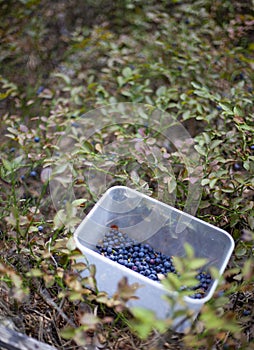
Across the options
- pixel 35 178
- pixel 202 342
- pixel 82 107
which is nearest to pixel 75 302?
pixel 202 342

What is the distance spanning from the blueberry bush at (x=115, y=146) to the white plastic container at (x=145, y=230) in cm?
4

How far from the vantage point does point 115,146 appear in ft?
5.74

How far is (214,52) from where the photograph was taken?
2.20 meters

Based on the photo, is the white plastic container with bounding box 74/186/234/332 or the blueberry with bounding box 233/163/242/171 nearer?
the white plastic container with bounding box 74/186/234/332

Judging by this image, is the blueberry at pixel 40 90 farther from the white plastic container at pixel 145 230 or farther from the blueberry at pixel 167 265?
the blueberry at pixel 167 265

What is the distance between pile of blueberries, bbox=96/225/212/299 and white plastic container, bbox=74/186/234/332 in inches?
0.9

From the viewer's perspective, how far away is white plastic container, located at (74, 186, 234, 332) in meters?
1.37

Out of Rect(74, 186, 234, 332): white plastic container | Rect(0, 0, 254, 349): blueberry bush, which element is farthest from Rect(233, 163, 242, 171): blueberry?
Rect(74, 186, 234, 332): white plastic container

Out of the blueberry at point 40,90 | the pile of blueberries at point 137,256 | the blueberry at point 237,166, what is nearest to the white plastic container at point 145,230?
the pile of blueberries at point 137,256

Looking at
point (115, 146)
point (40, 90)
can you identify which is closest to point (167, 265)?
point (115, 146)

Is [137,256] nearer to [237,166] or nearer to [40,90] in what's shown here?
[237,166]

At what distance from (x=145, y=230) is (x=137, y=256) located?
0.29 ft

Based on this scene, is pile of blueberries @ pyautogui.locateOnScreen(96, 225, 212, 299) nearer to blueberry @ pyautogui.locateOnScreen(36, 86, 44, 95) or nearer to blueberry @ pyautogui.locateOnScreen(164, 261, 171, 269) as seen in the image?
blueberry @ pyautogui.locateOnScreen(164, 261, 171, 269)

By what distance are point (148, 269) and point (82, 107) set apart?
35.8 inches
